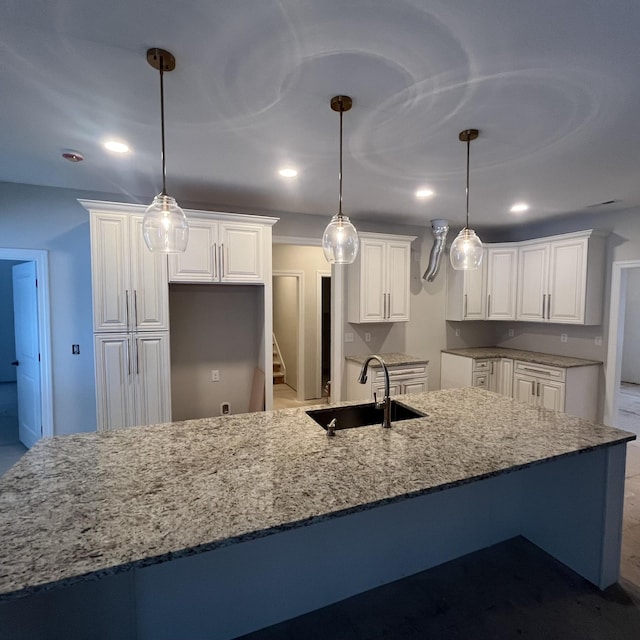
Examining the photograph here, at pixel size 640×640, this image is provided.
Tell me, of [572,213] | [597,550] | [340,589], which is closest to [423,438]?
[340,589]

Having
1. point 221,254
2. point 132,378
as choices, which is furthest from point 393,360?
point 132,378

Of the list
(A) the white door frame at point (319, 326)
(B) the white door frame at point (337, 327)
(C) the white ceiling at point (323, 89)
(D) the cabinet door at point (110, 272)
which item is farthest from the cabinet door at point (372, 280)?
(D) the cabinet door at point (110, 272)

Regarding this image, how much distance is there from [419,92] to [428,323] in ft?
11.8

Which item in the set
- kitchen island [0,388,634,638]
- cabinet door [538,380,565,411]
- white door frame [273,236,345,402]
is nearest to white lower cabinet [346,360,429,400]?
white door frame [273,236,345,402]

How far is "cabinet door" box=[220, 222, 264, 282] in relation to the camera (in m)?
3.43

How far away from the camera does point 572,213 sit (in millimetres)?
4316

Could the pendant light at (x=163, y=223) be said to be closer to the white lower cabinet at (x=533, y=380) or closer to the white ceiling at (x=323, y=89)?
Result: the white ceiling at (x=323, y=89)

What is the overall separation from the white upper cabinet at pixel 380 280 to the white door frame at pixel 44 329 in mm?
3043

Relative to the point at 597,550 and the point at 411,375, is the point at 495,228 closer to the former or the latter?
the point at 411,375

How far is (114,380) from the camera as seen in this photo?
312 cm

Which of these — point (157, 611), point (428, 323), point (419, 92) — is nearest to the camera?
point (157, 611)

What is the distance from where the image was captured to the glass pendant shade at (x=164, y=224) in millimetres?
1734

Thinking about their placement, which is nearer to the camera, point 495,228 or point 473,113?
point 473,113

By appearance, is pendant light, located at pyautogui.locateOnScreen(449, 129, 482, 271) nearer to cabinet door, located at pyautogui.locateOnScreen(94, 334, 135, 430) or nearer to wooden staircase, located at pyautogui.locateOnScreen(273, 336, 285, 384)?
cabinet door, located at pyautogui.locateOnScreen(94, 334, 135, 430)
